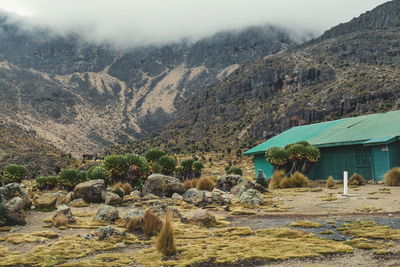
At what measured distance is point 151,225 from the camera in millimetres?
12391

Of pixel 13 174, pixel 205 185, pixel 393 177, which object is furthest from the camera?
pixel 13 174

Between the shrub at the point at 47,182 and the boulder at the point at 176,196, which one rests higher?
the shrub at the point at 47,182

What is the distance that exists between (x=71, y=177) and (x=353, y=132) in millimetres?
23412

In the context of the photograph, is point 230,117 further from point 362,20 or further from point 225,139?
point 362,20

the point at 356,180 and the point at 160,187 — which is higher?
the point at 160,187

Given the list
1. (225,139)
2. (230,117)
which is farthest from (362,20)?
(225,139)

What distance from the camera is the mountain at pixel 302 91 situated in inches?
3649

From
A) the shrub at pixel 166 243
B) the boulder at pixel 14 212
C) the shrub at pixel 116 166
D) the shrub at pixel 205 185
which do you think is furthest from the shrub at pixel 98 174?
the shrub at pixel 166 243

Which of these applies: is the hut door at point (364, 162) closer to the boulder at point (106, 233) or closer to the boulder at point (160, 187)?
the boulder at point (160, 187)

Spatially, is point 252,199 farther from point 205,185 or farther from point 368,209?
point 205,185

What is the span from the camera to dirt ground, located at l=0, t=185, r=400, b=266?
8484 millimetres

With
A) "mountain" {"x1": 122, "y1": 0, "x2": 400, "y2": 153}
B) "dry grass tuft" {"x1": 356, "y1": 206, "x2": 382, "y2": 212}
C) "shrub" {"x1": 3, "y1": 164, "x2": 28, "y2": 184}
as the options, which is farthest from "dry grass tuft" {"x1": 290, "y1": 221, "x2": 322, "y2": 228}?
"mountain" {"x1": 122, "y1": 0, "x2": 400, "y2": 153}

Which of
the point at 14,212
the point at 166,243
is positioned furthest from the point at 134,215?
the point at 14,212

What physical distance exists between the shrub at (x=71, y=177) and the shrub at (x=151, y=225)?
66.4ft
